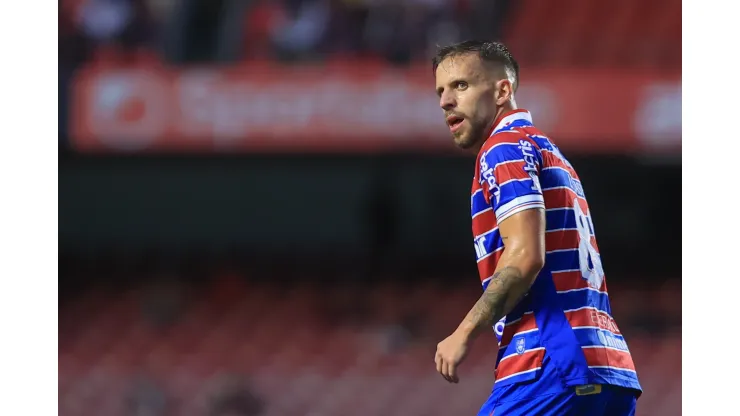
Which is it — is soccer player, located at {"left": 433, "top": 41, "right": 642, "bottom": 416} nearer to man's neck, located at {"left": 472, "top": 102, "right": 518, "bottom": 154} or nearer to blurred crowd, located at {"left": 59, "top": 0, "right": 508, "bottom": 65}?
man's neck, located at {"left": 472, "top": 102, "right": 518, "bottom": 154}

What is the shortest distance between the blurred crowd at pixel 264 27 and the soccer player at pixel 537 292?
7034 millimetres

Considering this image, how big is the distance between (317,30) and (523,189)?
7666mm

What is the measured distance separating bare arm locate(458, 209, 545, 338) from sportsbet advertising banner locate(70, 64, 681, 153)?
→ 22.7ft

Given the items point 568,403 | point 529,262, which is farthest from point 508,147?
point 568,403

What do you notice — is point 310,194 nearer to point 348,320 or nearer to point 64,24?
point 348,320

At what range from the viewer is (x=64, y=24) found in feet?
33.6

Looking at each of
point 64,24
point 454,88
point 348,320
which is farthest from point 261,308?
point 454,88

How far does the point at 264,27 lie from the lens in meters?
10.3

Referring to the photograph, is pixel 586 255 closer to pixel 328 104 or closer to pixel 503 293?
pixel 503 293

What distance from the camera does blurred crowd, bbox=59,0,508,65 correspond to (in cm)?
1001

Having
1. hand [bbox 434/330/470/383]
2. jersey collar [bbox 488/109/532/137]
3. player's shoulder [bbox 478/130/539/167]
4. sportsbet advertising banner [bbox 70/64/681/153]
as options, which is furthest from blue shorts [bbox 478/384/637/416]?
sportsbet advertising banner [bbox 70/64/681/153]

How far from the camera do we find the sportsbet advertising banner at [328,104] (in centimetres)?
971

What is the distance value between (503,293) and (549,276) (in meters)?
0.21

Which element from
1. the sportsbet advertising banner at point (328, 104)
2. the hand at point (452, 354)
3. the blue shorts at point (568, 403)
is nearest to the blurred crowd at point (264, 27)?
the sportsbet advertising banner at point (328, 104)
